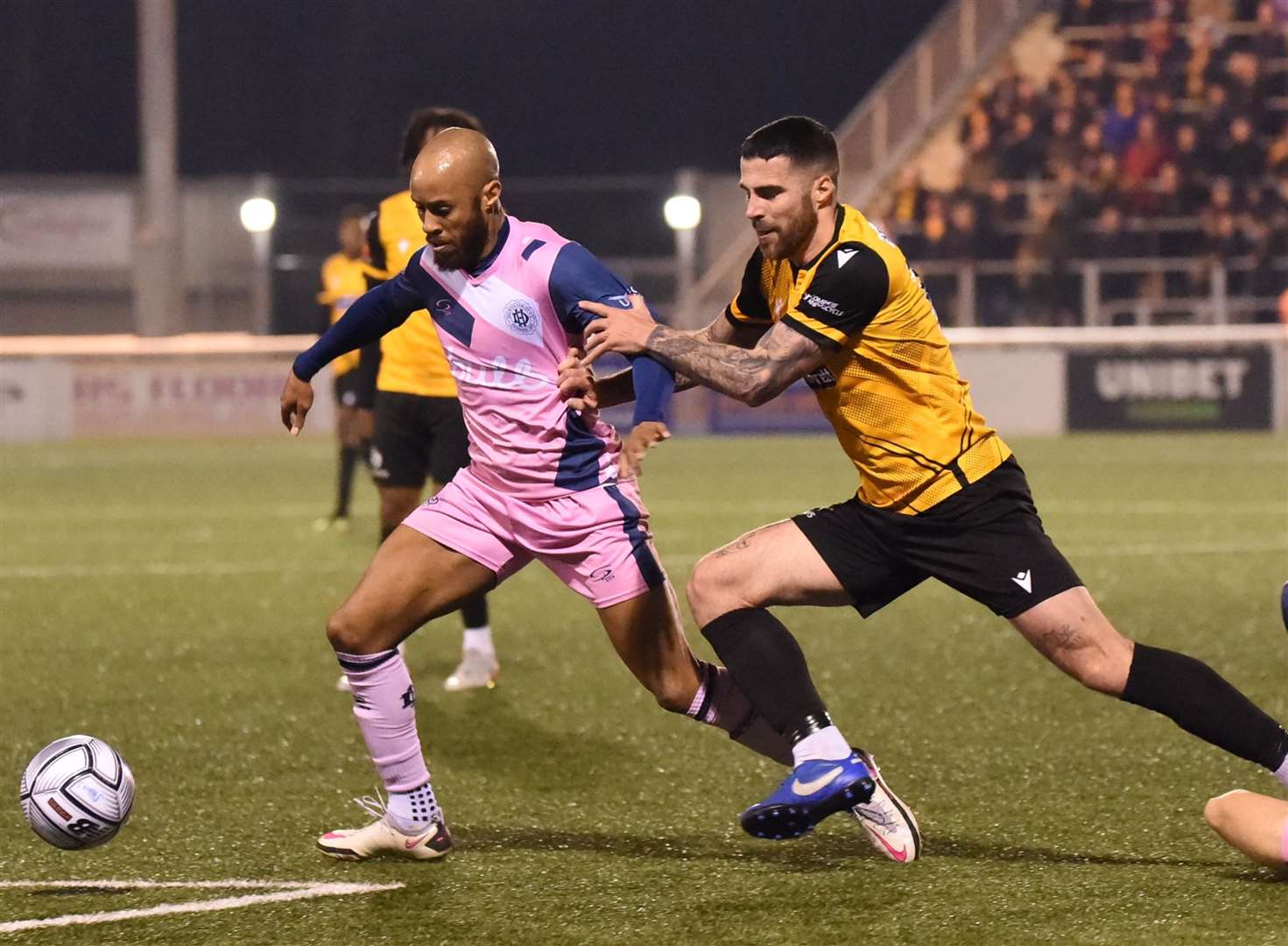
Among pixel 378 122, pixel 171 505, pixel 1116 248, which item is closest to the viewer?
pixel 171 505

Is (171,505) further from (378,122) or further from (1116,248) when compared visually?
(378,122)

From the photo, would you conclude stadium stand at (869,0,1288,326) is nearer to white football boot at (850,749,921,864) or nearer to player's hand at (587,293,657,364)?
white football boot at (850,749,921,864)

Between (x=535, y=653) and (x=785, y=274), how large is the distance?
4.03m

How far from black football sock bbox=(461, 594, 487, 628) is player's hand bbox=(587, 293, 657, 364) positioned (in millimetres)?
3181

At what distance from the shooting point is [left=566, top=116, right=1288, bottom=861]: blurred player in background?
4.83 metres

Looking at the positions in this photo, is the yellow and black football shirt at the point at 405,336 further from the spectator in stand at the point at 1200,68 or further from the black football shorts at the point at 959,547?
the spectator in stand at the point at 1200,68

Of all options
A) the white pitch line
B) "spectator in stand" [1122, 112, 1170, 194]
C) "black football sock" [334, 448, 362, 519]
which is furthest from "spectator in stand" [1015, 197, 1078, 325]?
the white pitch line

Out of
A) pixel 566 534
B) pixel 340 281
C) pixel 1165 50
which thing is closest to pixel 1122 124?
pixel 1165 50

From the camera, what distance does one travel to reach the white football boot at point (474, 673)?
26.1 ft

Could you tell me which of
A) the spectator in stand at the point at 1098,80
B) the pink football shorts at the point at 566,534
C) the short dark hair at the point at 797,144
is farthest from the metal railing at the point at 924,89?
the short dark hair at the point at 797,144

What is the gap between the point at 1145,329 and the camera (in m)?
22.4

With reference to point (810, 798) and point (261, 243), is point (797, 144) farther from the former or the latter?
point (261, 243)

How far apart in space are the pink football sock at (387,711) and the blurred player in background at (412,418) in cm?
243

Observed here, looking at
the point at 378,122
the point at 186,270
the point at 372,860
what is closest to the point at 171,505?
the point at 372,860
